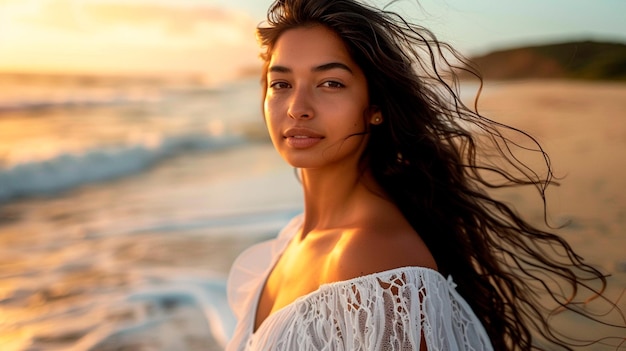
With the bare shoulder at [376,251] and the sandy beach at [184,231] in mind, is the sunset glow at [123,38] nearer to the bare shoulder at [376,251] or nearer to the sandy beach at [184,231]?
the sandy beach at [184,231]

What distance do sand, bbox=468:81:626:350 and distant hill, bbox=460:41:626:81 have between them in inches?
7.6

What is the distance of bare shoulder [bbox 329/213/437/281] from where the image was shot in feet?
6.73

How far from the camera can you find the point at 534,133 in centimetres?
684

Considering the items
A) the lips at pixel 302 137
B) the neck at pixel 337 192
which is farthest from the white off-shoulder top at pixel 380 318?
the lips at pixel 302 137

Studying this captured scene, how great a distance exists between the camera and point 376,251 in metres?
2.08

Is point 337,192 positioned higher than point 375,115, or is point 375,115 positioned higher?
point 375,115

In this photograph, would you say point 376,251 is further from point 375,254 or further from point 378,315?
point 378,315

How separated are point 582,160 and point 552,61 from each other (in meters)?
0.90

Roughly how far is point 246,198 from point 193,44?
11503 mm

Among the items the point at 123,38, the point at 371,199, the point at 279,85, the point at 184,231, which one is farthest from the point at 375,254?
the point at 123,38

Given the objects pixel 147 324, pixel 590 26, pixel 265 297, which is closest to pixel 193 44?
pixel 590 26

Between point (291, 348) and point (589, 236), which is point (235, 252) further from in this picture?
point (291, 348)

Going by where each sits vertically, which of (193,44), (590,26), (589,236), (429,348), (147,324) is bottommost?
(589,236)

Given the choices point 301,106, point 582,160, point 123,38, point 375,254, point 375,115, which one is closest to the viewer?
point 375,254
